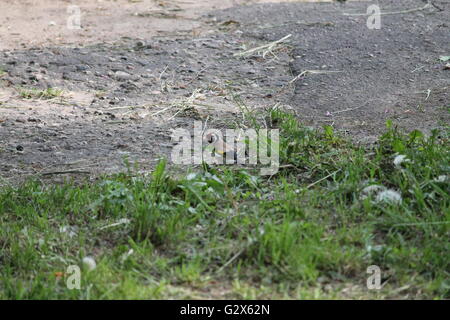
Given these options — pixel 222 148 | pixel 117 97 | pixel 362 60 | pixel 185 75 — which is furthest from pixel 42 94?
pixel 362 60

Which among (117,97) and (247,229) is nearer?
(247,229)

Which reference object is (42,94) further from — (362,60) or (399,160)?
(399,160)

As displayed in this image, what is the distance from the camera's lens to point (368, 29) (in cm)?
606

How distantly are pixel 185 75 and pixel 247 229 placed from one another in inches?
91.5

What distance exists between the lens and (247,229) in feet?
10.3

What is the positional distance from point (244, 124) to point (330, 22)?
7.71 ft

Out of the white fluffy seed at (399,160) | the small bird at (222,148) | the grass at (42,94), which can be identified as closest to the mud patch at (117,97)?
the grass at (42,94)

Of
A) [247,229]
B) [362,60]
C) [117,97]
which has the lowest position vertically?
[247,229]

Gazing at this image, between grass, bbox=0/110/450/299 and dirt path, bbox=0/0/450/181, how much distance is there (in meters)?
0.48

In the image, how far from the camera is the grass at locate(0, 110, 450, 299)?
2.83 meters

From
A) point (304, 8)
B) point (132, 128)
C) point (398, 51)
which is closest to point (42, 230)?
point (132, 128)

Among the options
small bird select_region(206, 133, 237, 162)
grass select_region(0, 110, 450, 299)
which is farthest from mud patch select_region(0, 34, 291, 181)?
grass select_region(0, 110, 450, 299)

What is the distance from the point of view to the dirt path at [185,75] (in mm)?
4285

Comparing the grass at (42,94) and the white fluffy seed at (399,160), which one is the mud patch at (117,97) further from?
the white fluffy seed at (399,160)
